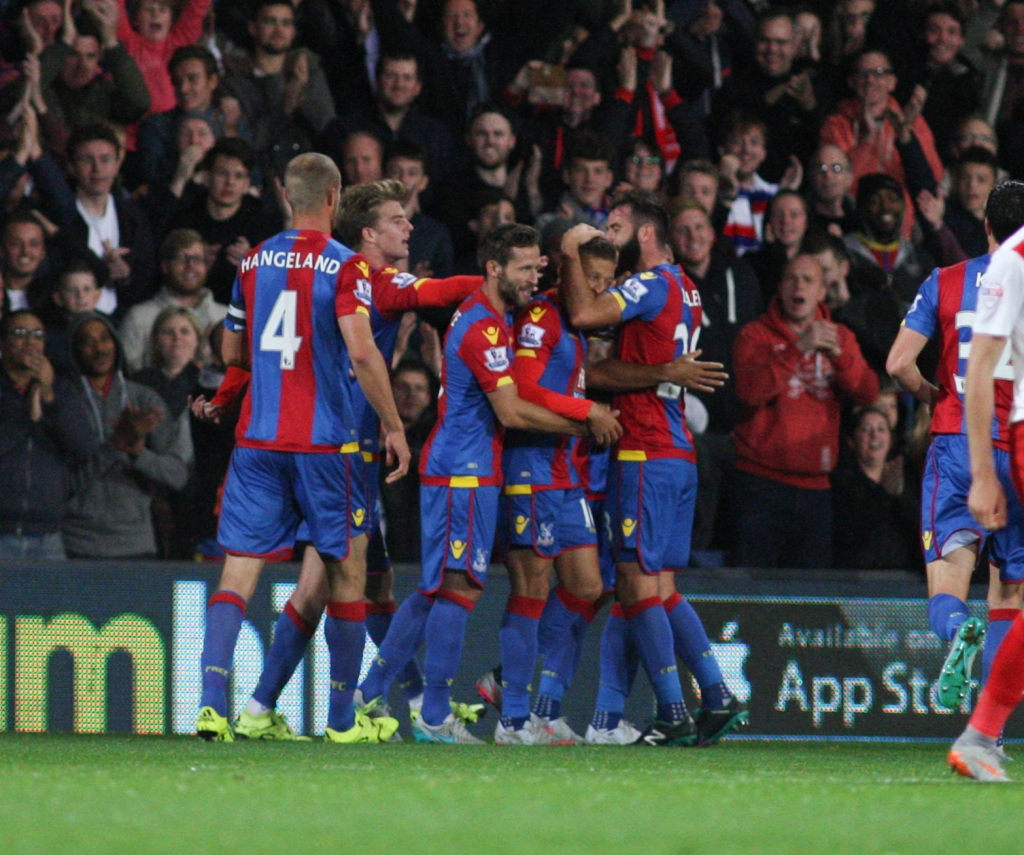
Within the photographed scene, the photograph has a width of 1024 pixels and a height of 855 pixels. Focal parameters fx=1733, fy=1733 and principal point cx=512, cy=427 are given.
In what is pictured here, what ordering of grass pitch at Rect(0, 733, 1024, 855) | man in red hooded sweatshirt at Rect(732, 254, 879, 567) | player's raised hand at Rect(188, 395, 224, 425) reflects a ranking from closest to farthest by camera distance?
grass pitch at Rect(0, 733, 1024, 855) → player's raised hand at Rect(188, 395, 224, 425) → man in red hooded sweatshirt at Rect(732, 254, 879, 567)

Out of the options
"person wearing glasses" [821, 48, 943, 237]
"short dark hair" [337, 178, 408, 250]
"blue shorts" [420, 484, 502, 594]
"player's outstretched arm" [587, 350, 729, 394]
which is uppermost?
"person wearing glasses" [821, 48, 943, 237]

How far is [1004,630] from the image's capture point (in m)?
6.91

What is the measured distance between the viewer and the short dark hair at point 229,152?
10.3 meters

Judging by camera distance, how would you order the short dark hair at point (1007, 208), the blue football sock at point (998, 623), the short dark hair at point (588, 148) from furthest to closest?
1. the short dark hair at point (588, 148)
2. the blue football sock at point (998, 623)
3. the short dark hair at point (1007, 208)

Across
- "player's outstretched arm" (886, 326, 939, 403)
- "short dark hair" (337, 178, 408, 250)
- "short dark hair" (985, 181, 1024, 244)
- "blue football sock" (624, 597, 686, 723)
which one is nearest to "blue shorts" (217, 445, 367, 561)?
"short dark hair" (337, 178, 408, 250)

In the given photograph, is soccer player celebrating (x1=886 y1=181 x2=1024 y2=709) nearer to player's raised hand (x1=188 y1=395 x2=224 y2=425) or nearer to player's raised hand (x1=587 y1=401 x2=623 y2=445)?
player's raised hand (x1=587 y1=401 x2=623 y2=445)

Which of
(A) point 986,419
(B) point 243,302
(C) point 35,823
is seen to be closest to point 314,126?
(B) point 243,302

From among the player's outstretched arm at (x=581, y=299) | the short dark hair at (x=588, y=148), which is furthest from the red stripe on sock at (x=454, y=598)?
the short dark hair at (x=588, y=148)

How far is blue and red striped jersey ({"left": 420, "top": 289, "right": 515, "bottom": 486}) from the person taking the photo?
7648 millimetres

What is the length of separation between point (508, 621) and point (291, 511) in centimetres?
121

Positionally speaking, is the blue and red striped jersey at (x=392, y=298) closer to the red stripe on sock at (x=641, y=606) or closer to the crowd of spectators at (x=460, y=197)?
the crowd of spectators at (x=460, y=197)

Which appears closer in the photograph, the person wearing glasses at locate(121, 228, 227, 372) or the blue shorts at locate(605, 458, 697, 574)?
the blue shorts at locate(605, 458, 697, 574)

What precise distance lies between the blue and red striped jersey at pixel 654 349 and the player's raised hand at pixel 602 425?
28 centimetres

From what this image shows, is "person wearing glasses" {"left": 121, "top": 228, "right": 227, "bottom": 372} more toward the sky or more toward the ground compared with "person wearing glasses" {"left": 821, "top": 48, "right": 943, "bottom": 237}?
more toward the ground
